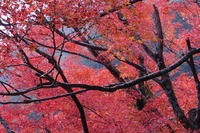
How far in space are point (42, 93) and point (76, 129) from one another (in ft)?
10.0

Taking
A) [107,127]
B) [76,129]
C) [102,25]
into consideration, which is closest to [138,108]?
[107,127]

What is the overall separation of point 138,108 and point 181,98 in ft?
19.5

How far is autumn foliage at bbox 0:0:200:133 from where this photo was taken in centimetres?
713

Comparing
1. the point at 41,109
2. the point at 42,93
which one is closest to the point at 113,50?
the point at 42,93

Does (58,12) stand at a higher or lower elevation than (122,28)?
lower

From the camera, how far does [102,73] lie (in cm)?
2303

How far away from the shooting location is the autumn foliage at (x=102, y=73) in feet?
23.4

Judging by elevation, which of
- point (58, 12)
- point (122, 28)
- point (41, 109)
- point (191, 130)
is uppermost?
point (41, 109)

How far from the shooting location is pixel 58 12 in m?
7.54

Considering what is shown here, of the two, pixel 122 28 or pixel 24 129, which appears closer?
pixel 122 28

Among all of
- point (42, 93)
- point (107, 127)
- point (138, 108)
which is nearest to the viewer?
point (107, 127)

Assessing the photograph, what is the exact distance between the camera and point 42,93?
1553cm

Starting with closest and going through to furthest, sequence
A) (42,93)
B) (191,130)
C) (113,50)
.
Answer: (191,130), (113,50), (42,93)

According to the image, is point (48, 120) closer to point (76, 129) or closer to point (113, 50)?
point (76, 129)
